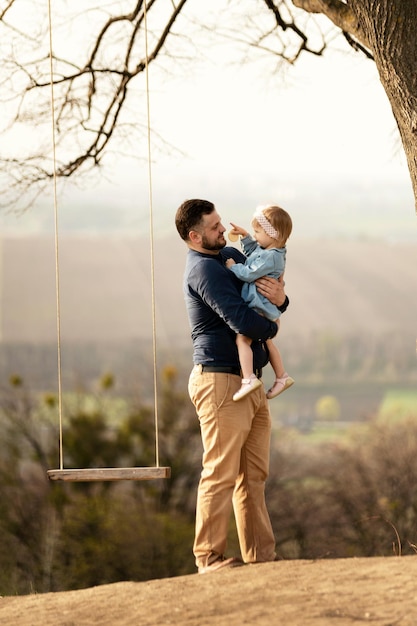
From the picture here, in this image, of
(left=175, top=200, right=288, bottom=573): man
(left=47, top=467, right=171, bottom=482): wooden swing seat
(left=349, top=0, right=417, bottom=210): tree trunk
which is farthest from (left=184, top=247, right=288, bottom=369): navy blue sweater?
(left=349, top=0, right=417, bottom=210): tree trunk

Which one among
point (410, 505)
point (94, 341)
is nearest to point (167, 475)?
point (410, 505)

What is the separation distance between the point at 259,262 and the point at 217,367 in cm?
47

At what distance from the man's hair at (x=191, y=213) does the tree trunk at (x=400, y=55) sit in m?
1.00

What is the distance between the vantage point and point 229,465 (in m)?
4.32

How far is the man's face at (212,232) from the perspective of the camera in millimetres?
4316

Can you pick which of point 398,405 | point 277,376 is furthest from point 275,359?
point 398,405

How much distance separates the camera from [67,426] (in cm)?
2414

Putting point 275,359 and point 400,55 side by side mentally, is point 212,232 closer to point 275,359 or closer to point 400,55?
point 275,359

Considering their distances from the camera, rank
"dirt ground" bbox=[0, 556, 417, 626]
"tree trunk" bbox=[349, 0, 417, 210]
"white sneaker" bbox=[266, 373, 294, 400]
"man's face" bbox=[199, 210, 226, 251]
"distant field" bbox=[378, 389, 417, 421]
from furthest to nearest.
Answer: "distant field" bbox=[378, 389, 417, 421] < "tree trunk" bbox=[349, 0, 417, 210] < "white sneaker" bbox=[266, 373, 294, 400] < "man's face" bbox=[199, 210, 226, 251] < "dirt ground" bbox=[0, 556, 417, 626]

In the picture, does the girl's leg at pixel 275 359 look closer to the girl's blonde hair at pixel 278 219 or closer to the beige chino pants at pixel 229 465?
the beige chino pants at pixel 229 465

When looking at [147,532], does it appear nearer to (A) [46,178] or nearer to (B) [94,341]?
(B) [94,341]

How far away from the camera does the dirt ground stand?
3.75 meters

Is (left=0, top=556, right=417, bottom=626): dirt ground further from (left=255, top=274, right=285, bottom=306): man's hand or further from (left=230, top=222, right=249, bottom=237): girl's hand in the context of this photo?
(left=230, top=222, right=249, bottom=237): girl's hand

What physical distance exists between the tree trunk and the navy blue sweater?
958 mm
